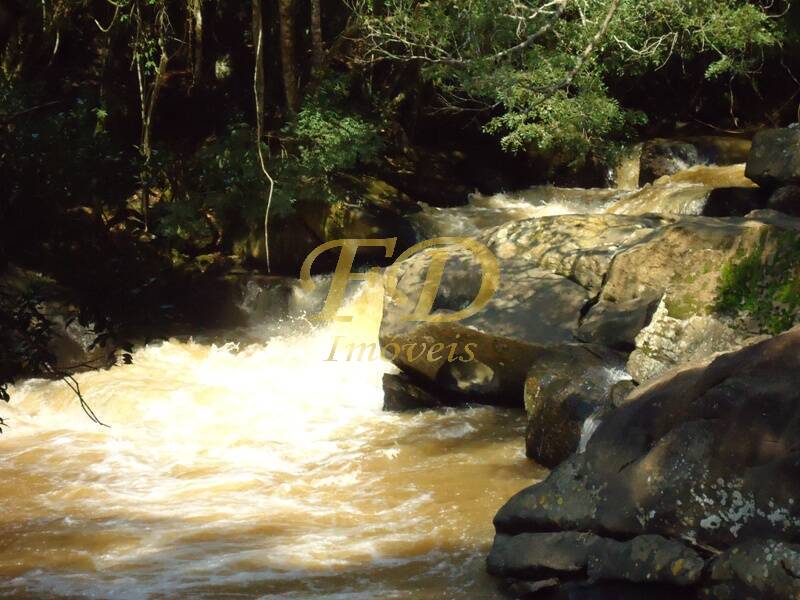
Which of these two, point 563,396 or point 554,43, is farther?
point 554,43

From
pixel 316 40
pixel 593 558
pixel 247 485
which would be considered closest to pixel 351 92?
pixel 316 40

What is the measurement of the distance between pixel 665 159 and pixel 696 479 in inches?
405

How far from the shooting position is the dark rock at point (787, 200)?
33.9 ft

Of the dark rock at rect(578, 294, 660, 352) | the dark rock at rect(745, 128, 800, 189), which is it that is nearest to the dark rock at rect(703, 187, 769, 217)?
the dark rock at rect(745, 128, 800, 189)

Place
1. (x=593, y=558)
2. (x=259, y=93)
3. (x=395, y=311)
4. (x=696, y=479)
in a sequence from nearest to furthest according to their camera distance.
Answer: (x=696, y=479), (x=593, y=558), (x=395, y=311), (x=259, y=93)

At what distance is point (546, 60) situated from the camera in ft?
35.0

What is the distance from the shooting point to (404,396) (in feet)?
27.4

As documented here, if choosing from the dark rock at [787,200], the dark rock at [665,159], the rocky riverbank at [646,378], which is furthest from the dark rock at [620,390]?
the dark rock at [665,159]

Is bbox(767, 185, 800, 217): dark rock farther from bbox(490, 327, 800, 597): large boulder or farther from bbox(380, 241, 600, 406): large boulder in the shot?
bbox(490, 327, 800, 597): large boulder

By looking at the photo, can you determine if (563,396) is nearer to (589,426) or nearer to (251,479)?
(589,426)

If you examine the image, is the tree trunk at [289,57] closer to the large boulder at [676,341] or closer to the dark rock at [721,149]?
the dark rock at [721,149]

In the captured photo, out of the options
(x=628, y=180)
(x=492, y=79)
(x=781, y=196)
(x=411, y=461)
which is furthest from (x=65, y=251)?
(x=628, y=180)

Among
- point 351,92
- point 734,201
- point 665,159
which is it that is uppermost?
point 351,92

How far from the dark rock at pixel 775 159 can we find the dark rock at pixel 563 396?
4.87 meters
